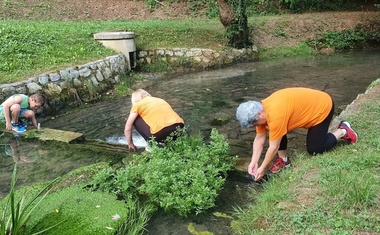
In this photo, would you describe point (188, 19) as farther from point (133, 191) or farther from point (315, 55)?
point (133, 191)

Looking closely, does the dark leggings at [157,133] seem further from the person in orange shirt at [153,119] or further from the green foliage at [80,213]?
the green foliage at [80,213]

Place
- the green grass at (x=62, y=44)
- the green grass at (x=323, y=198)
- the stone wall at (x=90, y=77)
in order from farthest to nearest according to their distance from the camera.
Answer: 1. the green grass at (x=62, y=44)
2. the stone wall at (x=90, y=77)
3. the green grass at (x=323, y=198)

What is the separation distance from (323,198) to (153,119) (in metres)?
2.47

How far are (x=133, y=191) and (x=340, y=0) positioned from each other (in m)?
20.1

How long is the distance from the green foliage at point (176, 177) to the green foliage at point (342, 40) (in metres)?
12.7

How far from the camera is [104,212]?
3.56 m

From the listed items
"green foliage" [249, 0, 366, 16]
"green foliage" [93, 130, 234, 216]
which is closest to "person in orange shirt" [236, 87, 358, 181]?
"green foliage" [93, 130, 234, 216]

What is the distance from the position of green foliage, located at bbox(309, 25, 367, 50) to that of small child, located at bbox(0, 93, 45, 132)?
12598mm

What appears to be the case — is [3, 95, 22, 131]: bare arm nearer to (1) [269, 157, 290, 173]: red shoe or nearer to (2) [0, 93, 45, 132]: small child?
(2) [0, 93, 45, 132]: small child

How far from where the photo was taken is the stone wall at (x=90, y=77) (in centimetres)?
779

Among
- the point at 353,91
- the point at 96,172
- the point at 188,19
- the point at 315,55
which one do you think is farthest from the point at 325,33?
the point at 96,172

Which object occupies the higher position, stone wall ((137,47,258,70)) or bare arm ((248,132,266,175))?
bare arm ((248,132,266,175))

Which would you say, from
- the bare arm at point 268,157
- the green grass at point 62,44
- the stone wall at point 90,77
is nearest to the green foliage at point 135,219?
the bare arm at point 268,157

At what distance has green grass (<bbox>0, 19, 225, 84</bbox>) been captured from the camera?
8.34m
